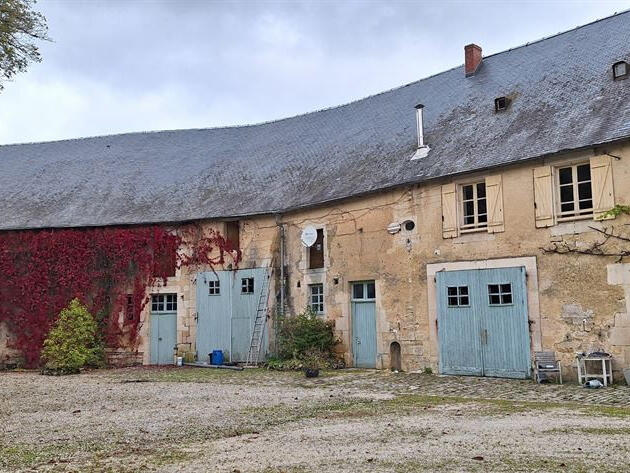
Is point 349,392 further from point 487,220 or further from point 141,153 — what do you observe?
point 141,153

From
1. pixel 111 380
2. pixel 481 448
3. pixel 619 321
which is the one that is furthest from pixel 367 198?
pixel 481 448

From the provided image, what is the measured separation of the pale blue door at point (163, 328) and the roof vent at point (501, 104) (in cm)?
894

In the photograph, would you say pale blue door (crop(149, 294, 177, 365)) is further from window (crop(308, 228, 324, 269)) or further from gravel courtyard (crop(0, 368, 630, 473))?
gravel courtyard (crop(0, 368, 630, 473))

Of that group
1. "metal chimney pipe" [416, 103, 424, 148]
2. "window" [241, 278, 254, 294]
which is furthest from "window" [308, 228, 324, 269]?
"metal chimney pipe" [416, 103, 424, 148]

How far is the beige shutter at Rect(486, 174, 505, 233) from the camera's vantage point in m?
11.3

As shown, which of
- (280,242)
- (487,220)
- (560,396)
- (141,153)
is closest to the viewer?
(560,396)

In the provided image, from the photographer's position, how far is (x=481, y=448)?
542cm

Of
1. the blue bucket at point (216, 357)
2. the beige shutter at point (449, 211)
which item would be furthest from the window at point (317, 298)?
the beige shutter at point (449, 211)

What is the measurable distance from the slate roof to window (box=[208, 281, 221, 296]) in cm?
163

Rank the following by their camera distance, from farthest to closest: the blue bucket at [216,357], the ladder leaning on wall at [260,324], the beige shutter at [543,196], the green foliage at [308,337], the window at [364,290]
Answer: the blue bucket at [216,357], the ladder leaning on wall at [260,324], the green foliage at [308,337], the window at [364,290], the beige shutter at [543,196]

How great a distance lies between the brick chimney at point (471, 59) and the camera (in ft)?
50.0

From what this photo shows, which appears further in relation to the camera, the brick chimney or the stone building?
the brick chimney

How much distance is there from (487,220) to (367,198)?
2.80m

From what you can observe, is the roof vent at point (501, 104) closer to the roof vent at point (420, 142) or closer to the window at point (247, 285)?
the roof vent at point (420, 142)
